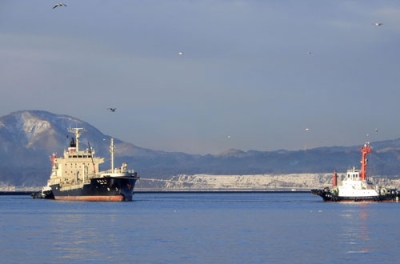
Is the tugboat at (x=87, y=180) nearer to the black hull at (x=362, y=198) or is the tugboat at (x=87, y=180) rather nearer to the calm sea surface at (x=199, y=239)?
the black hull at (x=362, y=198)

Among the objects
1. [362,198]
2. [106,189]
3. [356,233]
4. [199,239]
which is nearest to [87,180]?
[106,189]

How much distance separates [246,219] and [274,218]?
3.63m

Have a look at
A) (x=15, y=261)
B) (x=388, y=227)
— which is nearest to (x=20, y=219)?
(x=388, y=227)

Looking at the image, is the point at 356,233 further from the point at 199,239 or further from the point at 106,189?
the point at 106,189

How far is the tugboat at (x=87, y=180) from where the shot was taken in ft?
491

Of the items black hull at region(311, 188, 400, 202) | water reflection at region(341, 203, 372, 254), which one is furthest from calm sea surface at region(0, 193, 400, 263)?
black hull at region(311, 188, 400, 202)

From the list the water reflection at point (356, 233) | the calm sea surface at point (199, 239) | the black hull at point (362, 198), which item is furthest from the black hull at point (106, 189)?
the water reflection at point (356, 233)

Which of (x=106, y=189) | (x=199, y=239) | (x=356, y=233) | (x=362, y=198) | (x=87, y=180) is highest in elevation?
(x=87, y=180)

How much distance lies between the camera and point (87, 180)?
15225 cm

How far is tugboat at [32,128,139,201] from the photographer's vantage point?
491 ft

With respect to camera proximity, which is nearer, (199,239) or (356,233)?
(199,239)

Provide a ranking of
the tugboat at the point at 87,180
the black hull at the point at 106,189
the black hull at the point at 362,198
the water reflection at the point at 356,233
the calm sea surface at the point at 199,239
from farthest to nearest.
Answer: the black hull at the point at 362,198, the tugboat at the point at 87,180, the black hull at the point at 106,189, the water reflection at the point at 356,233, the calm sea surface at the point at 199,239

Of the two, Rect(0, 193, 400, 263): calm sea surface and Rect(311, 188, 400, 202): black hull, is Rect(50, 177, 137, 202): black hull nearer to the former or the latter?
Rect(311, 188, 400, 202): black hull

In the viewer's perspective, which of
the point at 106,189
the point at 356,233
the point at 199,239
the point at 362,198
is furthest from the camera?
the point at 362,198
